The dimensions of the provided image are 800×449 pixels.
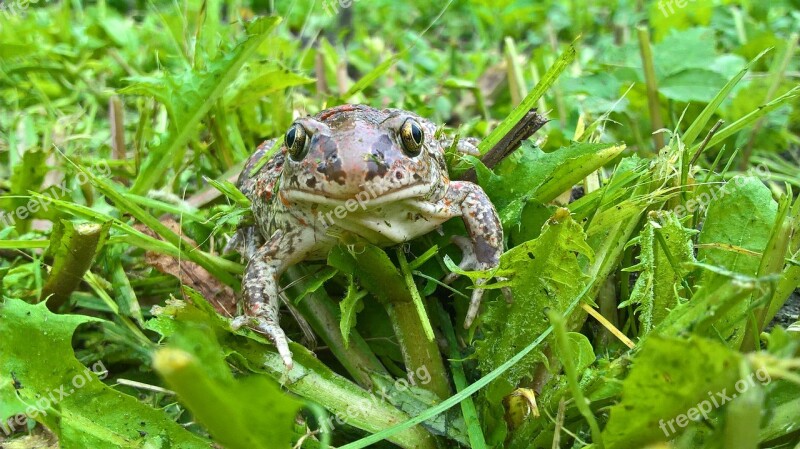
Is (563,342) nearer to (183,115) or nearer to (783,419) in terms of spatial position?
(783,419)

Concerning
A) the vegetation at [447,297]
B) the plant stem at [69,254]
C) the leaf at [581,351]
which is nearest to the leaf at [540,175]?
the vegetation at [447,297]

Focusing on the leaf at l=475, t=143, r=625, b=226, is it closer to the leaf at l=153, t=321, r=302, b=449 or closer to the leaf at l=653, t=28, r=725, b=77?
the leaf at l=153, t=321, r=302, b=449

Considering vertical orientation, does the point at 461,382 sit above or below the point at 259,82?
below

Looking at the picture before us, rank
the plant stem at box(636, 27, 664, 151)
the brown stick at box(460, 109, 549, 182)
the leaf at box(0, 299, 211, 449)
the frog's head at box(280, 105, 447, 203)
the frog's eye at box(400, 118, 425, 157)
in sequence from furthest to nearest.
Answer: the plant stem at box(636, 27, 664, 151) < the brown stick at box(460, 109, 549, 182) < the frog's eye at box(400, 118, 425, 157) < the frog's head at box(280, 105, 447, 203) < the leaf at box(0, 299, 211, 449)

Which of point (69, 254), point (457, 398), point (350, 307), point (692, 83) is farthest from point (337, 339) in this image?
point (692, 83)

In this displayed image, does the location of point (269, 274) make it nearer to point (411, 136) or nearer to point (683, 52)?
point (411, 136)

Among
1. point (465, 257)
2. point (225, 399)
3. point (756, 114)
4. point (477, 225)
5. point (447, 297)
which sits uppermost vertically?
point (756, 114)

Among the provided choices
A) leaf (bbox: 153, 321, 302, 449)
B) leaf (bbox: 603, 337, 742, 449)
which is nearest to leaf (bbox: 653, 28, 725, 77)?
leaf (bbox: 603, 337, 742, 449)
